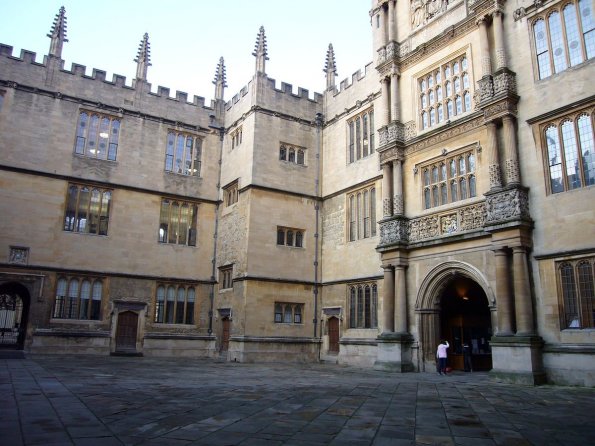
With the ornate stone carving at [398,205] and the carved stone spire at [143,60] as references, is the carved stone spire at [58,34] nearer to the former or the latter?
the carved stone spire at [143,60]

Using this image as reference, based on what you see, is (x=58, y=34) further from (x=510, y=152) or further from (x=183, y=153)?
(x=510, y=152)

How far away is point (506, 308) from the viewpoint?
1577 cm

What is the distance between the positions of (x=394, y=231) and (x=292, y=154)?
8.97 m

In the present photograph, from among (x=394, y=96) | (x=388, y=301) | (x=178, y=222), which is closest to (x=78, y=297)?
(x=178, y=222)

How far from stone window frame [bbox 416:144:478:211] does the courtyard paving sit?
758 cm

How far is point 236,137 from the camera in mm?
28094

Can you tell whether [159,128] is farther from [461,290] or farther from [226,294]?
[461,290]

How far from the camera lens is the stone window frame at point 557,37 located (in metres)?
15.6

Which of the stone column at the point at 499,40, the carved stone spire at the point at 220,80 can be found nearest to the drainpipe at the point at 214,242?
the carved stone spire at the point at 220,80

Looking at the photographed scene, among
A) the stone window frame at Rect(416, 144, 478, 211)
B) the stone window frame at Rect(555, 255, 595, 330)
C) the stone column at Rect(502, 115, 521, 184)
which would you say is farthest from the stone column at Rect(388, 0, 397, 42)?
the stone window frame at Rect(555, 255, 595, 330)

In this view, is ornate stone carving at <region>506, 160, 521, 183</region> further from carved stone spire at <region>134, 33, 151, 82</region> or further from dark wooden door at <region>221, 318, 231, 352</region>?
carved stone spire at <region>134, 33, 151, 82</region>

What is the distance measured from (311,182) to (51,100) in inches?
539

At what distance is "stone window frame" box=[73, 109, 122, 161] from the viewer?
25.3 m

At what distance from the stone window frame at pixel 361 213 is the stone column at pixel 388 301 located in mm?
2672
